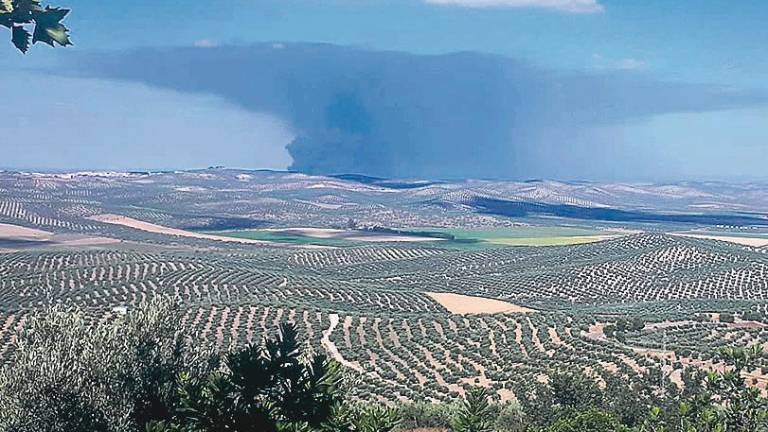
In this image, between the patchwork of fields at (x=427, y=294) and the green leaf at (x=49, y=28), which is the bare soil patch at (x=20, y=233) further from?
the green leaf at (x=49, y=28)

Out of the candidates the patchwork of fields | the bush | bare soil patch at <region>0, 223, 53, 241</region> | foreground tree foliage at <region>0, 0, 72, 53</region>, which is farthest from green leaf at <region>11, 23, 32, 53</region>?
bare soil patch at <region>0, 223, 53, 241</region>

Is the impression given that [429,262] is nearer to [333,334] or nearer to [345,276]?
[345,276]

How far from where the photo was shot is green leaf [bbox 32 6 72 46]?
7.38 meters

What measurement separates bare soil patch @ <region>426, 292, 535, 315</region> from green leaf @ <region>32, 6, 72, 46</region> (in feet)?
164

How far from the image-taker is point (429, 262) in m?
100

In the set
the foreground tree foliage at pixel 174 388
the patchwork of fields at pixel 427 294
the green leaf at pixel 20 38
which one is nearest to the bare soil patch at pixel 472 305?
the patchwork of fields at pixel 427 294

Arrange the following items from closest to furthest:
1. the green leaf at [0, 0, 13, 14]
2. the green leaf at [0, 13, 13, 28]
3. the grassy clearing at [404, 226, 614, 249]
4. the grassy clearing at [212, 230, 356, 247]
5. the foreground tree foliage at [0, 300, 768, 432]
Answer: the green leaf at [0, 0, 13, 14], the green leaf at [0, 13, 13, 28], the foreground tree foliage at [0, 300, 768, 432], the grassy clearing at [212, 230, 356, 247], the grassy clearing at [404, 226, 614, 249]

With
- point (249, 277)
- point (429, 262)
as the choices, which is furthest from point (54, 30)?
point (429, 262)

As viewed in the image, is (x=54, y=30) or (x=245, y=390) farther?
(x=245, y=390)

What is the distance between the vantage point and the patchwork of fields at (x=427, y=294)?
122 ft

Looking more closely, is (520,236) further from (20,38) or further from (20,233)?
(20,38)

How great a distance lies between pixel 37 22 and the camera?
24.4ft

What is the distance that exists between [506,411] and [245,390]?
13.2 meters

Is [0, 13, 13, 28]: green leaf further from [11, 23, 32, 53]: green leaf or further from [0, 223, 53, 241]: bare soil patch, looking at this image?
[0, 223, 53, 241]: bare soil patch
